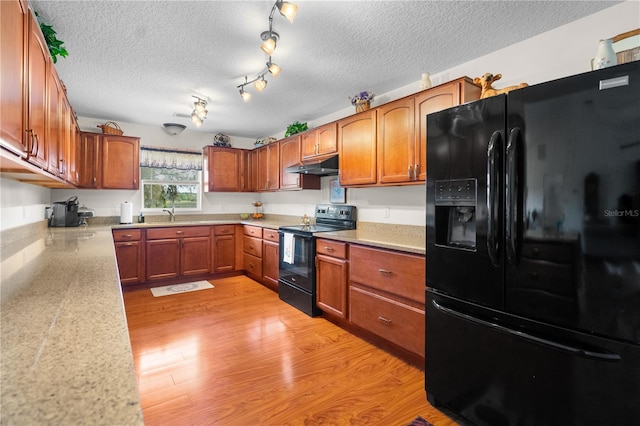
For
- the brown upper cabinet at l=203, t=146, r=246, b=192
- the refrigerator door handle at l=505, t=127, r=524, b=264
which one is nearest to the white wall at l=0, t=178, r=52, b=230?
the brown upper cabinet at l=203, t=146, r=246, b=192

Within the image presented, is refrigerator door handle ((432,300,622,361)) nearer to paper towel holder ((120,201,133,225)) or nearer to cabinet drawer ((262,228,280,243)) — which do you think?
cabinet drawer ((262,228,280,243))

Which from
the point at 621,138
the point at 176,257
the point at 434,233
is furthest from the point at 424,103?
the point at 176,257

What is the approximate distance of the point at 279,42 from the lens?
2.34m

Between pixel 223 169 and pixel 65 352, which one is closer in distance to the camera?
pixel 65 352

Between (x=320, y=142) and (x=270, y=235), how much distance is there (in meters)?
1.41

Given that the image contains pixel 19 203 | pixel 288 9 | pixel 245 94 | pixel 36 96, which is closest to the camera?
pixel 36 96

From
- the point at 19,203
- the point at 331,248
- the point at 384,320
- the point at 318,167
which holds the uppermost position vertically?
the point at 318,167

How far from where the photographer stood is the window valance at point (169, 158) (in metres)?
4.79

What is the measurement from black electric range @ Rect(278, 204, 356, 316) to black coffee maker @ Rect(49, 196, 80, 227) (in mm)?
2568

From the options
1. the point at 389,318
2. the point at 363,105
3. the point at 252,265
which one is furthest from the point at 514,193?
the point at 252,265

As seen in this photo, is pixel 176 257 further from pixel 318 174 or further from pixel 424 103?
pixel 424 103

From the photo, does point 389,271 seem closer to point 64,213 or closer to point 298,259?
point 298,259

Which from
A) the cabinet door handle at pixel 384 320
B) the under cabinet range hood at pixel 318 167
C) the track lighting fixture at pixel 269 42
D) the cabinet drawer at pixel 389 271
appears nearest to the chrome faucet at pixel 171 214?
the under cabinet range hood at pixel 318 167

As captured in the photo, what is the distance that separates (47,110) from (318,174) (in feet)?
9.11
